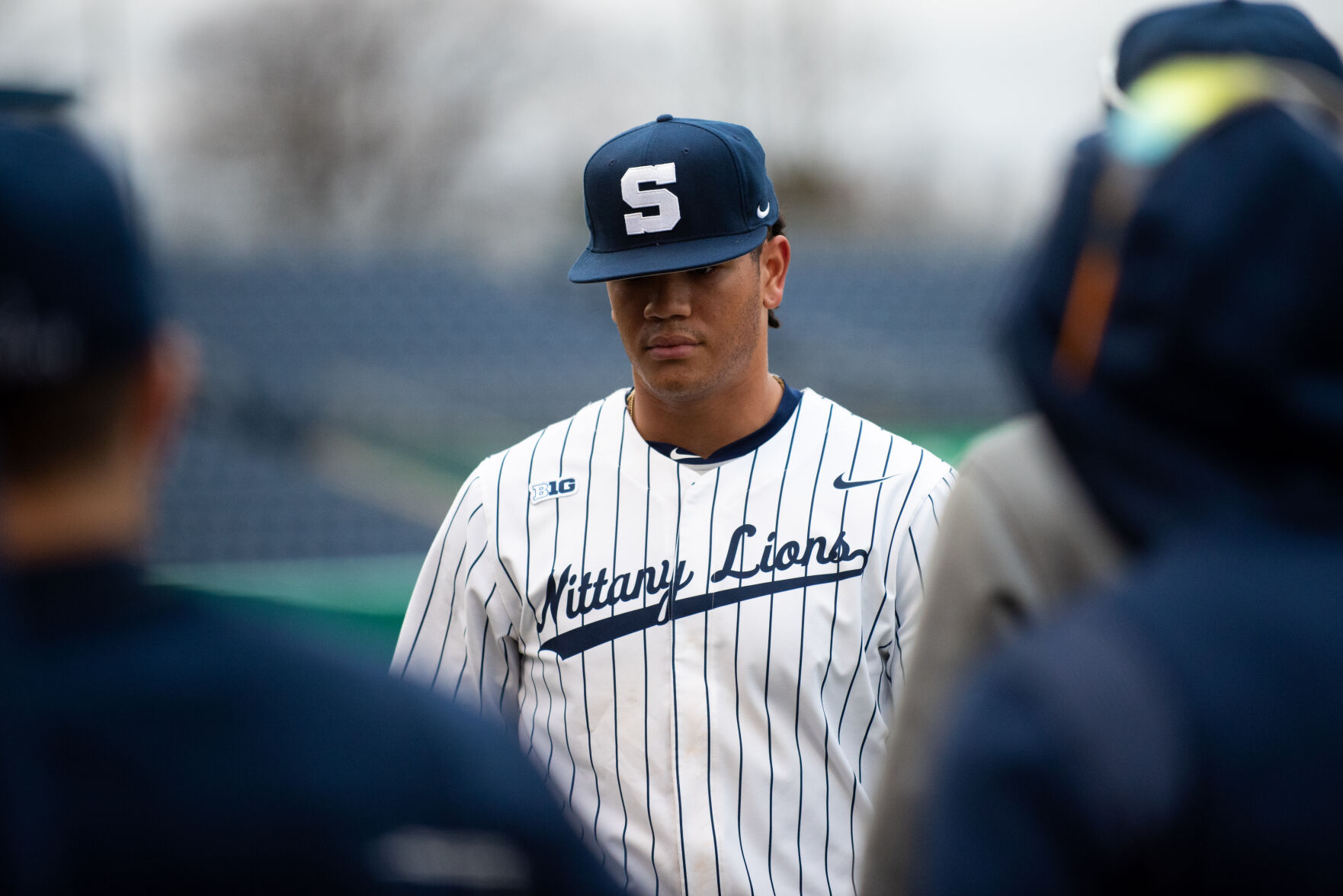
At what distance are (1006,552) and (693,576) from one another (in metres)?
1.16

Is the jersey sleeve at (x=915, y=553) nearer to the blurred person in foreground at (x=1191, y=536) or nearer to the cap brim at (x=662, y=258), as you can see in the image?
the cap brim at (x=662, y=258)

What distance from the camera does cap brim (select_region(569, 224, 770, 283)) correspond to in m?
2.43

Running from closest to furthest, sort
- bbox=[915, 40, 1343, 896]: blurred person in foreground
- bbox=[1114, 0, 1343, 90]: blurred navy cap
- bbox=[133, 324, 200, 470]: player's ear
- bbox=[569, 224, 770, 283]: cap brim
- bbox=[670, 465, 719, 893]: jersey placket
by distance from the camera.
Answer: bbox=[915, 40, 1343, 896]: blurred person in foreground, bbox=[133, 324, 200, 470]: player's ear, bbox=[1114, 0, 1343, 90]: blurred navy cap, bbox=[670, 465, 719, 893]: jersey placket, bbox=[569, 224, 770, 283]: cap brim

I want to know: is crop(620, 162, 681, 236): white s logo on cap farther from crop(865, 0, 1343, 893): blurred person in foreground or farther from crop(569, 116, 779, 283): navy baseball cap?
crop(865, 0, 1343, 893): blurred person in foreground

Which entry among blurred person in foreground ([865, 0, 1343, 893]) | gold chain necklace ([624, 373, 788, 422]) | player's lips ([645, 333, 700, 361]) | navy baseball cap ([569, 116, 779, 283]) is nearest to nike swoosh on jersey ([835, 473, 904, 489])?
gold chain necklace ([624, 373, 788, 422])

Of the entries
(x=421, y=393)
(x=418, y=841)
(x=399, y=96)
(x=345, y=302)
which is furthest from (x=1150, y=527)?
(x=399, y=96)

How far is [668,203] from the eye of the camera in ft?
8.04

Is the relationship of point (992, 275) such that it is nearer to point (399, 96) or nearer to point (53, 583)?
point (399, 96)

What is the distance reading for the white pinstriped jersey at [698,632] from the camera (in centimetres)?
226

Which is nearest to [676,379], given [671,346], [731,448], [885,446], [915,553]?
[671,346]

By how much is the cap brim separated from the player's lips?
13cm

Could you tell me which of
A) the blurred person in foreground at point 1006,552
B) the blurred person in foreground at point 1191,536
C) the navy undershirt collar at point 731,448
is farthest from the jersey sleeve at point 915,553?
the blurred person in foreground at point 1191,536

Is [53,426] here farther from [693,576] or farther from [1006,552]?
[693,576]

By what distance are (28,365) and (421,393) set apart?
498 inches
